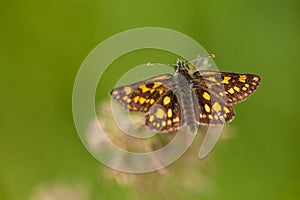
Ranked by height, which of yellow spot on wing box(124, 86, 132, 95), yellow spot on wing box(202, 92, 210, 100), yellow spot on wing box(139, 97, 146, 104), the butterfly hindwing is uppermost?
yellow spot on wing box(124, 86, 132, 95)

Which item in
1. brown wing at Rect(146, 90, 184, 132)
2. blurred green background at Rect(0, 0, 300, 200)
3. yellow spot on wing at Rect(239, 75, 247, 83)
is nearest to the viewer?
brown wing at Rect(146, 90, 184, 132)

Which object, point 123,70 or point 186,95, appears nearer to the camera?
point 186,95

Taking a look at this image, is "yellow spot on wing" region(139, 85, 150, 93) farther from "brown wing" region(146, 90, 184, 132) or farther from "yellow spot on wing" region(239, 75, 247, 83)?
"yellow spot on wing" region(239, 75, 247, 83)

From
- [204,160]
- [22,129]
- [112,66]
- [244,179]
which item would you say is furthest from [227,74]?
[22,129]

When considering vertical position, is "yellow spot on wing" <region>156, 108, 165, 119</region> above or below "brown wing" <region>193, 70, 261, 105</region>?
below

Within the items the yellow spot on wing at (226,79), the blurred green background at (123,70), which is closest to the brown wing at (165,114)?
the yellow spot on wing at (226,79)

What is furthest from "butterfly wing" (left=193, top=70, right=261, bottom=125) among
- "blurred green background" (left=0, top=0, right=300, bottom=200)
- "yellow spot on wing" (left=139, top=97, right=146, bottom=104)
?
"blurred green background" (left=0, top=0, right=300, bottom=200)

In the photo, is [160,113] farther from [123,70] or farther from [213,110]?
[123,70]

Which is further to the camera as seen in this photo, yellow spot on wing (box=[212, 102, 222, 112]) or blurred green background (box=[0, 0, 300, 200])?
blurred green background (box=[0, 0, 300, 200])

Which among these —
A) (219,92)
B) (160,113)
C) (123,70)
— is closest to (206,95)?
(219,92)

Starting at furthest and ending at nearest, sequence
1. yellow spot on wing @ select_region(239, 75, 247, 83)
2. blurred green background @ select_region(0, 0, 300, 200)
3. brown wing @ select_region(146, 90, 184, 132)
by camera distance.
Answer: blurred green background @ select_region(0, 0, 300, 200) → yellow spot on wing @ select_region(239, 75, 247, 83) → brown wing @ select_region(146, 90, 184, 132)
